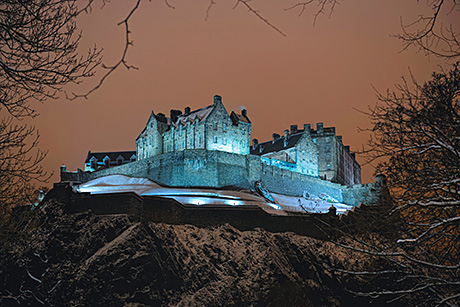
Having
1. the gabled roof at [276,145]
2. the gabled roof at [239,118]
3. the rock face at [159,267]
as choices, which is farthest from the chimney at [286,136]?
the rock face at [159,267]

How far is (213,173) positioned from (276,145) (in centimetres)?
1624

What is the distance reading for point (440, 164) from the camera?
11320 mm

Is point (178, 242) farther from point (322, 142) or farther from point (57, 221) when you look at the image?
point (322, 142)

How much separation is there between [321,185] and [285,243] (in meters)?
21.4

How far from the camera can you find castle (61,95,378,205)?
4644cm

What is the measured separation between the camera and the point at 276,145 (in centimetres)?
6031

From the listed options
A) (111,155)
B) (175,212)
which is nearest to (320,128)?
(111,155)

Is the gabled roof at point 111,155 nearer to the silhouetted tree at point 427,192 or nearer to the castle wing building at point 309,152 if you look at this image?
the castle wing building at point 309,152

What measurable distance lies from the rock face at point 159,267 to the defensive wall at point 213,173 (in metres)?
11.3

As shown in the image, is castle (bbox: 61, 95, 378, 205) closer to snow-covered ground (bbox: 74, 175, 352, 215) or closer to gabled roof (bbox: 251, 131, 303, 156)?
gabled roof (bbox: 251, 131, 303, 156)

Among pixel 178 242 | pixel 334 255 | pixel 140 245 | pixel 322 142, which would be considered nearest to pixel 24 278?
pixel 140 245

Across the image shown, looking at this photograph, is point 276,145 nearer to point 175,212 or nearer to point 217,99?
point 217,99

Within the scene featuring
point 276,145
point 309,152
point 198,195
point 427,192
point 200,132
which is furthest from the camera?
point 276,145

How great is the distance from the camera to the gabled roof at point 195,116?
49.5 meters
